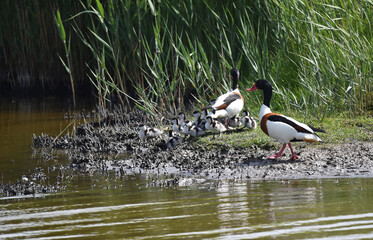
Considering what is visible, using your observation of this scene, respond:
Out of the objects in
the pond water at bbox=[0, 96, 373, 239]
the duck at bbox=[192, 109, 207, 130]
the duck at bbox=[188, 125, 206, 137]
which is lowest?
the pond water at bbox=[0, 96, 373, 239]

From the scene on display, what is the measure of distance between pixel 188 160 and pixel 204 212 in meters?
2.58

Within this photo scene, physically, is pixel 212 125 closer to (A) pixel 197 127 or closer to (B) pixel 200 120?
(A) pixel 197 127

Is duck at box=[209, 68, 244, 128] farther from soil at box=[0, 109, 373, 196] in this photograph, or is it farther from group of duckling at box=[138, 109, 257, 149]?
soil at box=[0, 109, 373, 196]

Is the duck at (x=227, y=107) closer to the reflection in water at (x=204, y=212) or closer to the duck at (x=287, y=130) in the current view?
the duck at (x=287, y=130)

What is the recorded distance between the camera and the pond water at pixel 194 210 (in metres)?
4.29

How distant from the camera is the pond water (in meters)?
4.29

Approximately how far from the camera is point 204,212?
16.1 feet

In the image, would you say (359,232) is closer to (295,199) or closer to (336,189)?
(295,199)

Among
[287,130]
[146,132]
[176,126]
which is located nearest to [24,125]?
[146,132]

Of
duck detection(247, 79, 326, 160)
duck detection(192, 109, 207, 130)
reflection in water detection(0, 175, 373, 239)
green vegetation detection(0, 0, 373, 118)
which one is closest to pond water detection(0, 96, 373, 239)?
reflection in water detection(0, 175, 373, 239)

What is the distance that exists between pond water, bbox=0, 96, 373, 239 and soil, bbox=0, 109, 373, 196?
32 cm

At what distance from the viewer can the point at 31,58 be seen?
15.0m

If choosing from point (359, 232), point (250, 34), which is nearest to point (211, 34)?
point (250, 34)

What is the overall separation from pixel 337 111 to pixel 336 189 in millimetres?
3639
